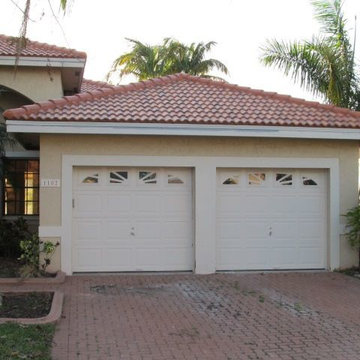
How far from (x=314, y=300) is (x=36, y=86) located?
31.6ft

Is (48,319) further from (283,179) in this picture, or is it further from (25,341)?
(283,179)

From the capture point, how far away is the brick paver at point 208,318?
699 cm

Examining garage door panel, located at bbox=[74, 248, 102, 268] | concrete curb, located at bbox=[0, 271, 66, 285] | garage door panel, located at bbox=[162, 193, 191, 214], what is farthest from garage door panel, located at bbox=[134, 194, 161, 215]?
concrete curb, located at bbox=[0, 271, 66, 285]

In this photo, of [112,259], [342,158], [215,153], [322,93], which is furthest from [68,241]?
[322,93]

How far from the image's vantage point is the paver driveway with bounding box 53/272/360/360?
7.00 m

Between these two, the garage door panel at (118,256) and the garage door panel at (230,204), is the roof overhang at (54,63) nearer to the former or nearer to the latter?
the garage door panel at (118,256)

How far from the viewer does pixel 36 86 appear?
52.2 feet

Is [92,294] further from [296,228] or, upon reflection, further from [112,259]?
[296,228]

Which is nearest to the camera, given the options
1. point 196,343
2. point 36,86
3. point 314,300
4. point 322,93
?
point 196,343

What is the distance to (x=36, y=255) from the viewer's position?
11875 millimetres

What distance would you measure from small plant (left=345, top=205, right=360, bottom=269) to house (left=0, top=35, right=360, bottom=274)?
13.3 inches

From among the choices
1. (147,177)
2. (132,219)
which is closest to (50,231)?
(132,219)

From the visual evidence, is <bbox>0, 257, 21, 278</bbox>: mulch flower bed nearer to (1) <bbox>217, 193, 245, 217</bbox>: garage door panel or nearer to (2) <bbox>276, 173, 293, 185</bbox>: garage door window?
(1) <bbox>217, 193, 245, 217</bbox>: garage door panel

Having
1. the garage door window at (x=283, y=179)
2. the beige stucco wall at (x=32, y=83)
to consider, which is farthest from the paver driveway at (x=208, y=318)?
the beige stucco wall at (x=32, y=83)
